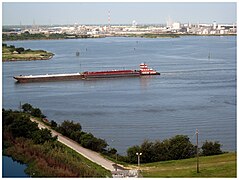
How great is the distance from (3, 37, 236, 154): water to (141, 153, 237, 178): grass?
0.77 m

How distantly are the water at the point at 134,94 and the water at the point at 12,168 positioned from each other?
0.68 metres

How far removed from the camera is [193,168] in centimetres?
308

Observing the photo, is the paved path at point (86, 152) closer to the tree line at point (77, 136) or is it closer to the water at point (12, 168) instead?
the tree line at point (77, 136)

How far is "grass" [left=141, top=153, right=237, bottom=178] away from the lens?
285 centimetres

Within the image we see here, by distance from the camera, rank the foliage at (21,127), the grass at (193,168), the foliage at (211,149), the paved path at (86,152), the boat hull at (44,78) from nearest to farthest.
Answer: the foliage at (21,127)
the grass at (193,168)
the paved path at (86,152)
the foliage at (211,149)
the boat hull at (44,78)

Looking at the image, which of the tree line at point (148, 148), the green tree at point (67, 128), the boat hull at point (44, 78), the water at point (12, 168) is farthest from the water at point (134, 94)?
the water at point (12, 168)

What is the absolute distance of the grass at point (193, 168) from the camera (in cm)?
285

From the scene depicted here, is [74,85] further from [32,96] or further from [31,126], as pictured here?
[31,126]

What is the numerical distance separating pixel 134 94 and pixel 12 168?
156 inches

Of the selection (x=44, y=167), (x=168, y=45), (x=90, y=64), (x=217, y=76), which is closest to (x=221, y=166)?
(x=44, y=167)

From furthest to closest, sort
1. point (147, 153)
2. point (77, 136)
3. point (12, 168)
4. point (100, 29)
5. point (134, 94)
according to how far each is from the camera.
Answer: point (134, 94), point (100, 29), point (77, 136), point (147, 153), point (12, 168)

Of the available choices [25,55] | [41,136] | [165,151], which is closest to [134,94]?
[25,55]

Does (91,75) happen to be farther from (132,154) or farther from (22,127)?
(22,127)

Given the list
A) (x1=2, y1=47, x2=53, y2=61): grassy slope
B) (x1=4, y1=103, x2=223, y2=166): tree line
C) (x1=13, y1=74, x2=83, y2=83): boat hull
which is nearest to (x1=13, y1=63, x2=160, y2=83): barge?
(x1=13, y1=74, x2=83, y2=83): boat hull
